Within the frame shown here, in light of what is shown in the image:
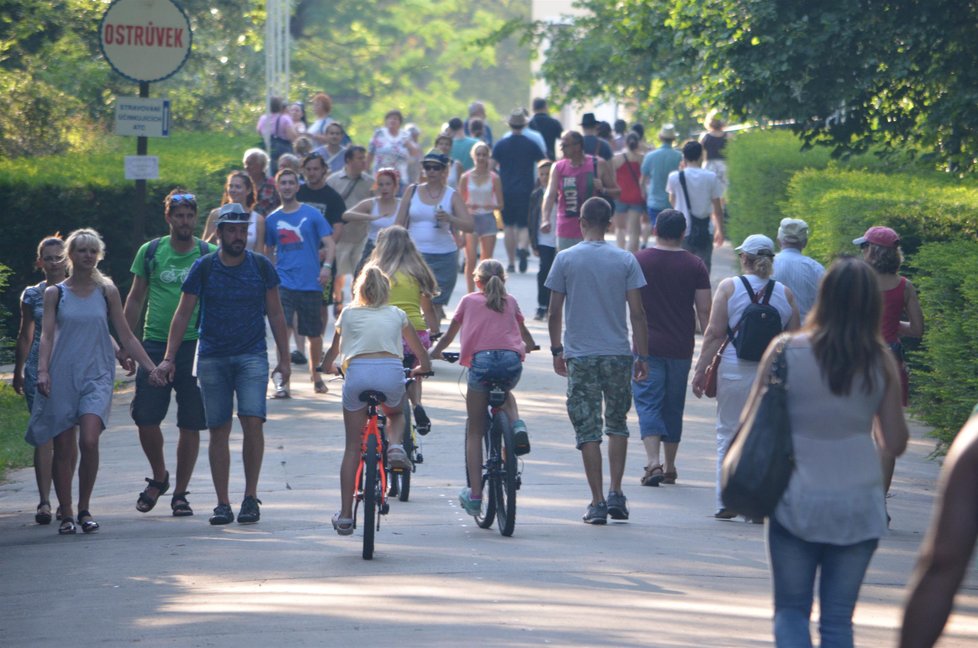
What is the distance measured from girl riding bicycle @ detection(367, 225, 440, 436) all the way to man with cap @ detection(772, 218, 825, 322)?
2169mm

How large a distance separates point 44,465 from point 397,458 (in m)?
2.34

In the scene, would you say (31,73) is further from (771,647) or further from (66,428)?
(771,647)

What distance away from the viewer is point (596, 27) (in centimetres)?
3039

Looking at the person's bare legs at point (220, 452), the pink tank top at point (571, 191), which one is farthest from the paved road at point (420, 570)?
the pink tank top at point (571, 191)

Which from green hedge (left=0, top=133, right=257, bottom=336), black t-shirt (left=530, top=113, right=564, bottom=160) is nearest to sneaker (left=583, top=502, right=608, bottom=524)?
green hedge (left=0, top=133, right=257, bottom=336)

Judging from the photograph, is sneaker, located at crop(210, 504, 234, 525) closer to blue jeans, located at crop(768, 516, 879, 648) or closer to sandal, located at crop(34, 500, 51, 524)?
sandal, located at crop(34, 500, 51, 524)

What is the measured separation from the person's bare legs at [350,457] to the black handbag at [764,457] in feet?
12.7

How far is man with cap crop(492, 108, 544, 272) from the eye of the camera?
21625mm

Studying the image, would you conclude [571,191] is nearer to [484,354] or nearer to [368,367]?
[484,354]

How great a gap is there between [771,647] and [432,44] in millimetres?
72478

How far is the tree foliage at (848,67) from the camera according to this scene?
55.0ft

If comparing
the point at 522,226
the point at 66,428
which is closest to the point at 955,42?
the point at 522,226

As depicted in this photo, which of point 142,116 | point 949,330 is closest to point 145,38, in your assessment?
point 142,116

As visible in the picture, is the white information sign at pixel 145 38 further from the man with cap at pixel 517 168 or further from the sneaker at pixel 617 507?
the man with cap at pixel 517 168
